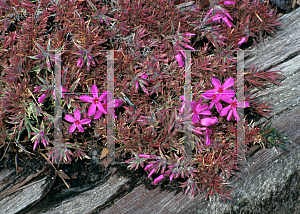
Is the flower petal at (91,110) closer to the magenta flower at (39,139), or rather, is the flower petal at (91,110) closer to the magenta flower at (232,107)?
the magenta flower at (39,139)

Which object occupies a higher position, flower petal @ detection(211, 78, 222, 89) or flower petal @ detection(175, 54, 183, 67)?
flower petal @ detection(175, 54, 183, 67)

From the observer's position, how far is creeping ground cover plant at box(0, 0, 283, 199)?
2.85 metres

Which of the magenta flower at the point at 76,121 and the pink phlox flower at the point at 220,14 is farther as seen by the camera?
the pink phlox flower at the point at 220,14

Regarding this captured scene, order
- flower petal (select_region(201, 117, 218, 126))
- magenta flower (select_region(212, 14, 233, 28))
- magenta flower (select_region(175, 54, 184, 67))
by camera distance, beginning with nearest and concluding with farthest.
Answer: flower petal (select_region(201, 117, 218, 126))
magenta flower (select_region(175, 54, 184, 67))
magenta flower (select_region(212, 14, 233, 28))

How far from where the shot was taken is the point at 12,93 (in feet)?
9.37

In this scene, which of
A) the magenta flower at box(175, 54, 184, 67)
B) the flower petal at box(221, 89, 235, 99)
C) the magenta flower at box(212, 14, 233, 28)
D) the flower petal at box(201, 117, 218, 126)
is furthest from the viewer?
the magenta flower at box(212, 14, 233, 28)

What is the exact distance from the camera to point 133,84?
2.97 metres

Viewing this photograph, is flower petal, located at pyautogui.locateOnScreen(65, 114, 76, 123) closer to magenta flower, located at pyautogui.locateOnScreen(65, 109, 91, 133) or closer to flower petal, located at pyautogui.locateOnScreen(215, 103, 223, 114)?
magenta flower, located at pyautogui.locateOnScreen(65, 109, 91, 133)

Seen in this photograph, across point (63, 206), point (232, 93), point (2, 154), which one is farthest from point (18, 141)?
point (232, 93)

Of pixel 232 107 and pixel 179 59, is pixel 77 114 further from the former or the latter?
pixel 232 107

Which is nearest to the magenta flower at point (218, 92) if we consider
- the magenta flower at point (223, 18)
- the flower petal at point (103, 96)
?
the magenta flower at point (223, 18)

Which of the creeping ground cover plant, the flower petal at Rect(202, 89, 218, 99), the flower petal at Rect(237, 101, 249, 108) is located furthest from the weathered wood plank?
the flower petal at Rect(202, 89, 218, 99)

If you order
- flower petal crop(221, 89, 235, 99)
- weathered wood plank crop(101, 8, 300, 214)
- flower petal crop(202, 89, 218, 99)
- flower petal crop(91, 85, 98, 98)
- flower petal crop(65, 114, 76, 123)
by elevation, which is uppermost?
flower petal crop(91, 85, 98, 98)

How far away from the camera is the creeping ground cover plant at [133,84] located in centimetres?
285
